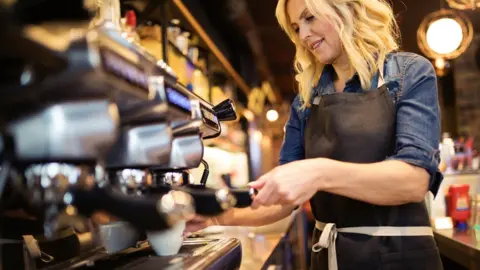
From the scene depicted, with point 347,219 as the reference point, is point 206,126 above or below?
above

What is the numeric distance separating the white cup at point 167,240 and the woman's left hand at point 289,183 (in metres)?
0.19

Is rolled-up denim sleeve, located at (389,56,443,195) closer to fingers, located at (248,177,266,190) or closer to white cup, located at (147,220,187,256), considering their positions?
fingers, located at (248,177,266,190)

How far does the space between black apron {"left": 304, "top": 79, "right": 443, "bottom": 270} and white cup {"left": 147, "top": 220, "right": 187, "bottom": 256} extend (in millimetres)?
518

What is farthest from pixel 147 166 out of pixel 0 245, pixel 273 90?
pixel 273 90

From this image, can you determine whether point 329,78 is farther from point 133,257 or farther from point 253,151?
point 253,151

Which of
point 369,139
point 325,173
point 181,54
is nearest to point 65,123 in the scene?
point 325,173

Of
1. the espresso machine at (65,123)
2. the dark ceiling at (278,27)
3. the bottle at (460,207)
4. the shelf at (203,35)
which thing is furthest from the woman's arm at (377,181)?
the dark ceiling at (278,27)

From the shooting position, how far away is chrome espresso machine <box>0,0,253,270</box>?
2.15ft

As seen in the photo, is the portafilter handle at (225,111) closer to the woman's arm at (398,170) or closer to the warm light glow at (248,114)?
the woman's arm at (398,170)

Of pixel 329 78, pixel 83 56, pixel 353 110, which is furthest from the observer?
pixel 329 78

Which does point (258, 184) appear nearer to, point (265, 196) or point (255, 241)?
point (265, 196)

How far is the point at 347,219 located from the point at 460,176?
2249mm

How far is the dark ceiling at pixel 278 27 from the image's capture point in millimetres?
6301

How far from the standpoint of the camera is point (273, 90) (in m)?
12.1
